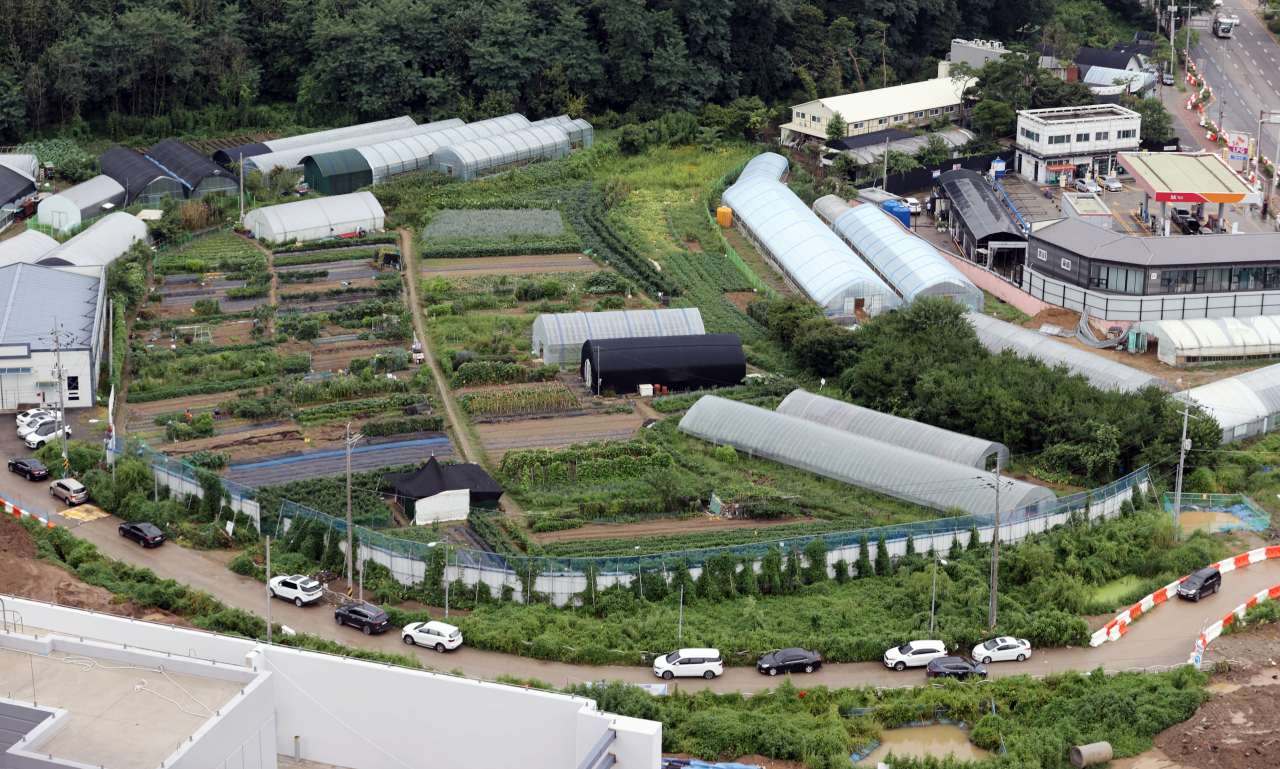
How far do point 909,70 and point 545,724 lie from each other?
8557cm

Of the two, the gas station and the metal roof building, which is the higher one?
the gas station

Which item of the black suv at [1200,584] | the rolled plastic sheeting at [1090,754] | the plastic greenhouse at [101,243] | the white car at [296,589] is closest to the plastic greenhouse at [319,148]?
the plastic greenhouse at [101,243]

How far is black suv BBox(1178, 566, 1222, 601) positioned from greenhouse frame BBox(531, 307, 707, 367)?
2266 centimetres

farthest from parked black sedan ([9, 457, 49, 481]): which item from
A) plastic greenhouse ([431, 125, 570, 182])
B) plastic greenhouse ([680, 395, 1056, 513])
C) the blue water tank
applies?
the blue water tank

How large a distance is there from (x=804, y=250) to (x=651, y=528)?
26.5 meters

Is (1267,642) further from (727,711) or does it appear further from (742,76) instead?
(742,76)

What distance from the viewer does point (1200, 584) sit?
38938 millimetres

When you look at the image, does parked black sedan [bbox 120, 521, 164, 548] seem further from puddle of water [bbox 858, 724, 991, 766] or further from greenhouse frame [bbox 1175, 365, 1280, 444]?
greenhouse frame [bbox 1175, 365, 1280, 444]

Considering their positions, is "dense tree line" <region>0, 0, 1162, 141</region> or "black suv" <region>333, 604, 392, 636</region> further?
"dense tree line" <region>0, 0, 1162, 141</region>

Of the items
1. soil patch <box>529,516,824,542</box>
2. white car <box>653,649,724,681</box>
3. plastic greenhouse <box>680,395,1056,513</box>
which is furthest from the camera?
plastic greenhouse <box>680,395,1056,513</box>

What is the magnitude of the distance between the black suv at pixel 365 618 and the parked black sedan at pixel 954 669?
14339mm

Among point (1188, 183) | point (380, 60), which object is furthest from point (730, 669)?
point (380, 60)

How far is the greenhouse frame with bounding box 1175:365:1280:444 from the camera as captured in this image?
48156 mm

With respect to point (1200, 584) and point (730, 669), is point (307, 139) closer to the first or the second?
point (730, 669)
